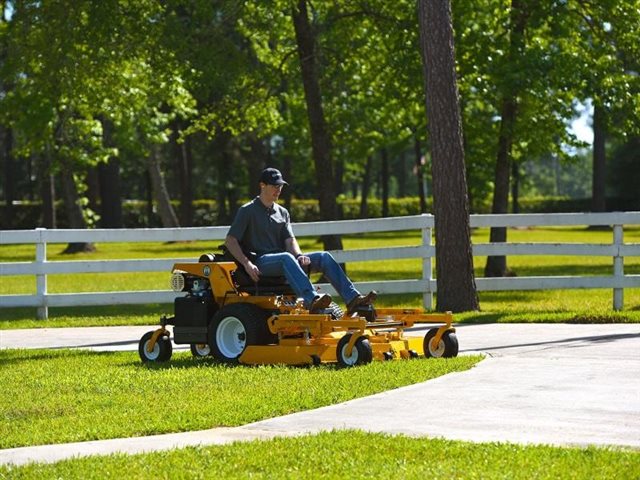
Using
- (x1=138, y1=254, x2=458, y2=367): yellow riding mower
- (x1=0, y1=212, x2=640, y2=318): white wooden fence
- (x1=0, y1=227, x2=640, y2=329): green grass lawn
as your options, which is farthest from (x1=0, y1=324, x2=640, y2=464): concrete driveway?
(x1=0, y1=212, x2=640, y2=318): white wooden fence

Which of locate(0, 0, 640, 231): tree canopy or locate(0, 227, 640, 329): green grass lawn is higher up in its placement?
locate(0, 0, 640, 231): tree canopy

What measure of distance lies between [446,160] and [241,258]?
5.32 meters

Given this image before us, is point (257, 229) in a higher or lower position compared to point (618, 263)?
higher

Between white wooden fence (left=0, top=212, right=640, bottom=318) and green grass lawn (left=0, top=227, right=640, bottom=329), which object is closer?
green grass lawn (left=0, top=227, right=640, bottom=329)

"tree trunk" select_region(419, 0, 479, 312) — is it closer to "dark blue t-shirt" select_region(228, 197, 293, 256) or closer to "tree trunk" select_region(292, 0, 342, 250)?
"dark blue t-shirt" select_region(228, 197, 293, 256)

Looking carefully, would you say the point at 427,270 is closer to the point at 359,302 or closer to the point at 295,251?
the point at 295,251

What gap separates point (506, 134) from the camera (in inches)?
966

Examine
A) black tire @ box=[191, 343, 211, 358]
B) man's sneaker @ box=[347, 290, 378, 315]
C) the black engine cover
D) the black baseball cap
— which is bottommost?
black tire @ box=[191, 343, 211, 358]

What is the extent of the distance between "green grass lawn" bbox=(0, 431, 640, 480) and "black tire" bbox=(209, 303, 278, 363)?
4.03 metres

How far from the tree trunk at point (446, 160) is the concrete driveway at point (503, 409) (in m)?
4.21

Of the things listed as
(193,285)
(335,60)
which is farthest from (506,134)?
(193,285)

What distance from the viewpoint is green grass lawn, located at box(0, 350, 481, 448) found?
837 centimetres

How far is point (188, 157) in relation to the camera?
60312 millimetres

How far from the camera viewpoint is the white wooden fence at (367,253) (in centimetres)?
1733
